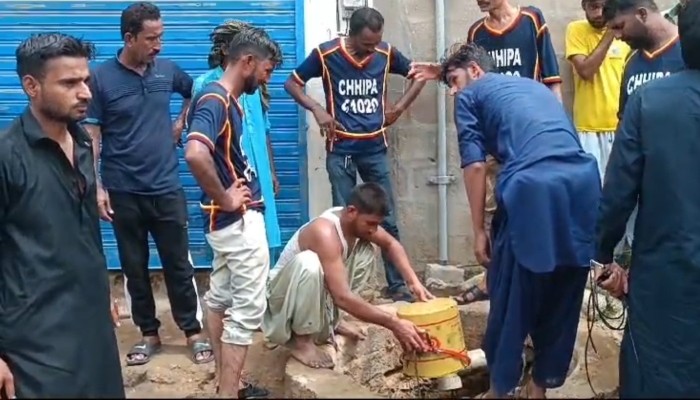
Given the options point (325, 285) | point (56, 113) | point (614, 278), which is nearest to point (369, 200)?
point (325, 285)

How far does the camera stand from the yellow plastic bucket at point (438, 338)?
4742 millimetres

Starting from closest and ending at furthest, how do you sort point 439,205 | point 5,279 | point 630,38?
point 5,279 → point 630,38 → point 439,205

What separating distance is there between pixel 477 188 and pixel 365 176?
1998mm

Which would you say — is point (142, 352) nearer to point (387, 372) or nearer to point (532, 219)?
point (387, 372)

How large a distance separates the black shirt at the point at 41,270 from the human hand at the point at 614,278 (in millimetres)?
2170

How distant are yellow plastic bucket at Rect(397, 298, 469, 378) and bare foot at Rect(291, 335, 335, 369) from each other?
16.6 inches

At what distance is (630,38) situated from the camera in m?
4.48

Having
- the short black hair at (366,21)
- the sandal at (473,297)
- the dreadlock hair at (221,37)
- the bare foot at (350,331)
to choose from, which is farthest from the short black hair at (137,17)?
the sandal at (473,297)

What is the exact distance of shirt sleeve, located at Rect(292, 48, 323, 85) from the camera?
6.25m

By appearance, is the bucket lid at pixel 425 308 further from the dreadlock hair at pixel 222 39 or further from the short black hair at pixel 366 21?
the short black hair at pixel 366 21

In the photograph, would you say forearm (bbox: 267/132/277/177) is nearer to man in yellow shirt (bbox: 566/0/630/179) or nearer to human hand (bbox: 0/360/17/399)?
man in yellow shirt (bbox: 566/0/630/179)

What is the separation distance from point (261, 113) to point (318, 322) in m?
1.64

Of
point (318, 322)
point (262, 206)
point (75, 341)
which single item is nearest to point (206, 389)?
point (318, 322)

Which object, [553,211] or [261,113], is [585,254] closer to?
[553,211]
